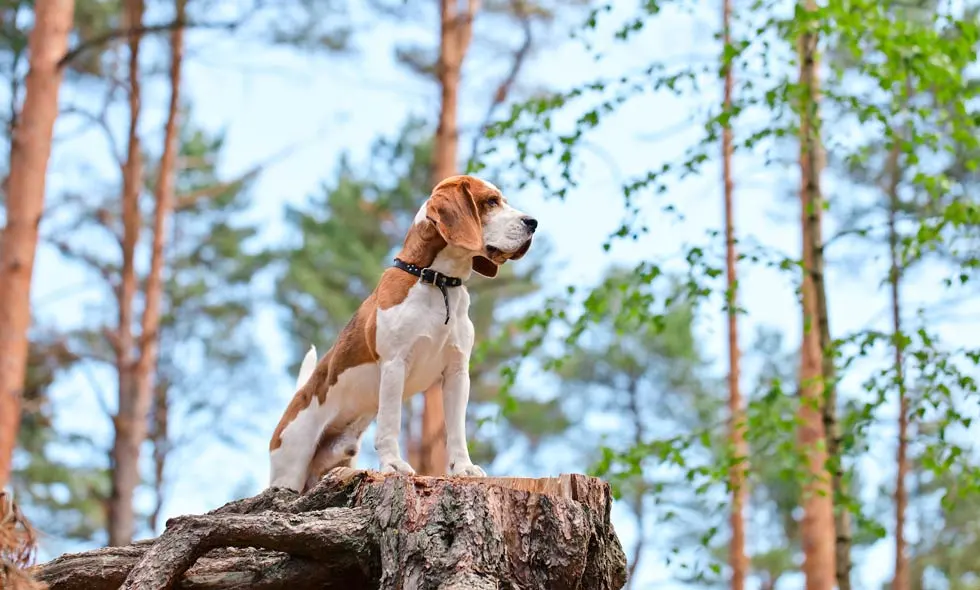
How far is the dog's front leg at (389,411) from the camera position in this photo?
11.4 ft

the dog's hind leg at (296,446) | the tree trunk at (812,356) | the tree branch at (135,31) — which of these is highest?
the tree branch at (135,31)

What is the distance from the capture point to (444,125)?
9.41 metres

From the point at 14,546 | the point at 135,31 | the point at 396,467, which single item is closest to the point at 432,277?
the point at 396,467

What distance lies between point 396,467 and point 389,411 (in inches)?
7.1

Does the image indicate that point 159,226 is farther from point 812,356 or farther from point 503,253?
point 503,253

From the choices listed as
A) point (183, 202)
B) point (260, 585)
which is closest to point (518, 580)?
point (260, 585)

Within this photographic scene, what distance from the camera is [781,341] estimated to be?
16.6 metres

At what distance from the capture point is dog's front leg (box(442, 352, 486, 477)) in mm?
3598

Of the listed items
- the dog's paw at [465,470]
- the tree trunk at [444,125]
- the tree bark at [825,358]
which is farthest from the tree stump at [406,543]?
the tree trunk at [444,125]

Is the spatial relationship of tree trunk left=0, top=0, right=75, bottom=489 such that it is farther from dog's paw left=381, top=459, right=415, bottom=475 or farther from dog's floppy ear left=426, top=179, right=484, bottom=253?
Result: dog's floppy ear left=426, top=179, right=484, bottom=253

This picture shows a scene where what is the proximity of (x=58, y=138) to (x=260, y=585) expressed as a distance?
9.28m

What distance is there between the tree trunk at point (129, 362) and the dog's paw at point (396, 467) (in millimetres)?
6846

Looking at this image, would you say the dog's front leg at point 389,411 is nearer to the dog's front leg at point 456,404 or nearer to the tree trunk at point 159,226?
the dog's front leg at point 456,404

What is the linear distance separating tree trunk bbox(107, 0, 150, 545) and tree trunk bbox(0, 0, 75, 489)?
1.59 meters
